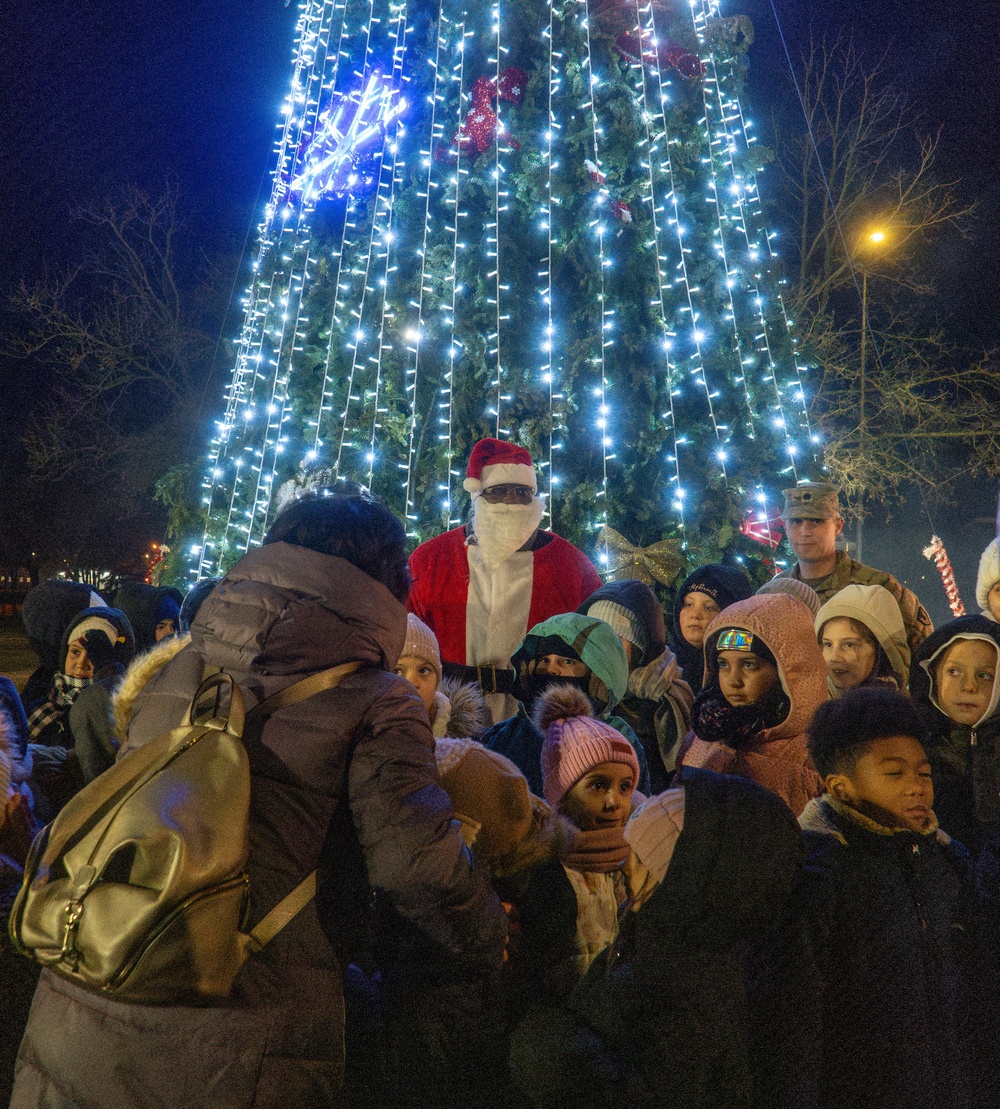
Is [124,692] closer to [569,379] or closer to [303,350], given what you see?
[569,379]

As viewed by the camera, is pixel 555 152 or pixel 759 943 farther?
pixel 555 152

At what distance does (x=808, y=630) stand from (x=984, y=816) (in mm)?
856

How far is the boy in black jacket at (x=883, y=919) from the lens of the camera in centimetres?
191

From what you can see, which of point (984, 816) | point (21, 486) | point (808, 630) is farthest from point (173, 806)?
point (21, 486)

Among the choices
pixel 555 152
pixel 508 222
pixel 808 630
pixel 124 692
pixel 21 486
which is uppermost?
pixel 21 486

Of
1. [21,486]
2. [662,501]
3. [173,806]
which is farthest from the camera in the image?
[21,486]

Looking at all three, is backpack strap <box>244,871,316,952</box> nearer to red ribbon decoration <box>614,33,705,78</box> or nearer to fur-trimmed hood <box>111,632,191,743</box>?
fur-trimmed hood <box>111,632,191,743</box>

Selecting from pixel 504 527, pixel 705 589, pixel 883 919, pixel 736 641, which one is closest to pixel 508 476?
pixel 504 527

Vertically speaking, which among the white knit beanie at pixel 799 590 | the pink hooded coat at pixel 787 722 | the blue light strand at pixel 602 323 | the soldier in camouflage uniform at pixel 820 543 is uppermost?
the blue light strand at pixel 602 323

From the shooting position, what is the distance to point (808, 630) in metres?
3.02

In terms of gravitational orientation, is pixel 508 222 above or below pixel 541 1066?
above

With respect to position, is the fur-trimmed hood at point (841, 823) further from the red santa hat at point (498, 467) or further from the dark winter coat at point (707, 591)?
the red santa hat at point (498, 467)

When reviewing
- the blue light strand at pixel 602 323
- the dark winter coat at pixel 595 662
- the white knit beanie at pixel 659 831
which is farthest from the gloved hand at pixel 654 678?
the blue light strand at pixel 602 323

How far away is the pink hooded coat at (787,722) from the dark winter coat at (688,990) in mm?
1011
